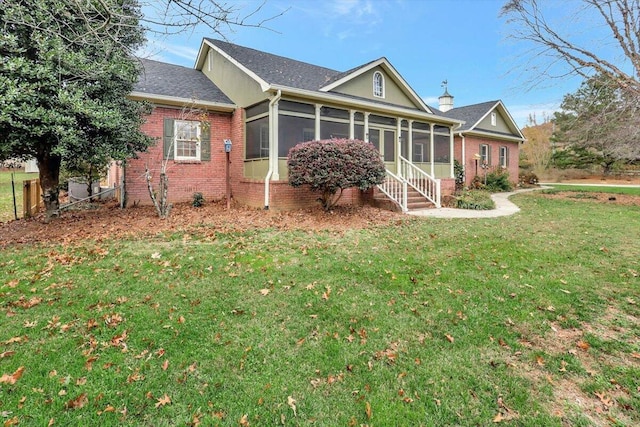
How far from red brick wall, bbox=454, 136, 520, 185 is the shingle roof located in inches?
379

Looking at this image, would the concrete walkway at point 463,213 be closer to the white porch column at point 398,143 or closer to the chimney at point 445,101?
the white porch column at point 398,143

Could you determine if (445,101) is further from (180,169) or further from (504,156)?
(180,169)

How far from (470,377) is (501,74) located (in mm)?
13888

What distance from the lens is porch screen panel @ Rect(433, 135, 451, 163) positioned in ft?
50.8

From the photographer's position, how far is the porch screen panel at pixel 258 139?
10914mm

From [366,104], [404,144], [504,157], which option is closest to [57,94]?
[366,104]

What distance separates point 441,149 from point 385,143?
3.71m

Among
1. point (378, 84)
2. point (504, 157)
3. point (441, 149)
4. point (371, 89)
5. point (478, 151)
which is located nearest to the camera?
point (371, 89)

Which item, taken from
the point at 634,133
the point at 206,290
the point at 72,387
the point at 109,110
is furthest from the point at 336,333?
the point at 634,133

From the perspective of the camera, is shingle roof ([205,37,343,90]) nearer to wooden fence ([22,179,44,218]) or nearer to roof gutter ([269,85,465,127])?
roof gutter ([269,85,465,127])

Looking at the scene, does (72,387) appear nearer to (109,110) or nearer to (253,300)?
(253,300)

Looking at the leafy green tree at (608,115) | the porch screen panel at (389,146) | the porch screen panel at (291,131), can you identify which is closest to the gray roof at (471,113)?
the leafy green tree at (608,115)

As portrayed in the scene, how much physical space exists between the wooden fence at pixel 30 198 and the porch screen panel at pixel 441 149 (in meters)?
14.9

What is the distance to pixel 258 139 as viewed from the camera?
444 inches
